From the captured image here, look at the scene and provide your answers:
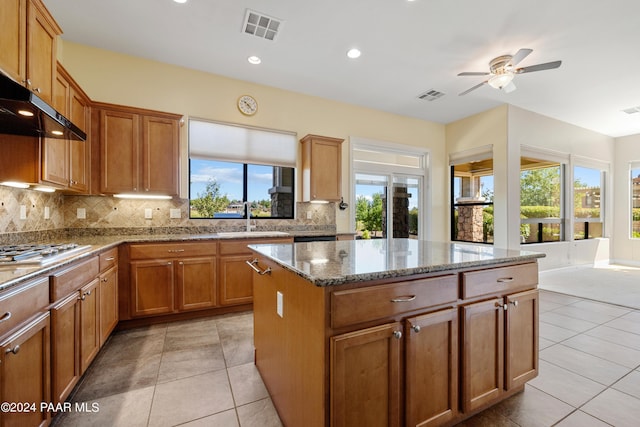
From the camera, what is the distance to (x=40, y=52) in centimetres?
195

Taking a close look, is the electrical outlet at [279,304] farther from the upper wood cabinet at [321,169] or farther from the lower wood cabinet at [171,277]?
the upper wood cabinet at [321,169]

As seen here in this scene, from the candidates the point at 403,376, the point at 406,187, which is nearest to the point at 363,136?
the point at 406,187

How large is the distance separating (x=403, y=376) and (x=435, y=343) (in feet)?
0.79

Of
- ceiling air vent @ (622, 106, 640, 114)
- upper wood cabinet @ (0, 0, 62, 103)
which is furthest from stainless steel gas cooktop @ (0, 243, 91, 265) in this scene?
ceiling air vent @ (622, 106, 640, 114)

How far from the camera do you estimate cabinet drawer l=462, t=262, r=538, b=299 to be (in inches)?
59.3

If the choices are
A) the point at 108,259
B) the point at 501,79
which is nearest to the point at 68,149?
the point at 108,259

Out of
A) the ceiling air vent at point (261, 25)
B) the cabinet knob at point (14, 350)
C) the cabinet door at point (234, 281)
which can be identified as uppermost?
the ceiling air vent at point (261, 25)

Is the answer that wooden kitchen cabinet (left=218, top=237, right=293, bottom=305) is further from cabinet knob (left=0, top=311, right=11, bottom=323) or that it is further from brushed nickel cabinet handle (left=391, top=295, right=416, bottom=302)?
brushed nickel cabinet handle (left=391, top=295, right=416, bottom=302)

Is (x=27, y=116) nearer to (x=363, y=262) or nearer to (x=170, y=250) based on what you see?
(x=170, y=250)

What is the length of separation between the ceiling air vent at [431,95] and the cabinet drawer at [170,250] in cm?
384

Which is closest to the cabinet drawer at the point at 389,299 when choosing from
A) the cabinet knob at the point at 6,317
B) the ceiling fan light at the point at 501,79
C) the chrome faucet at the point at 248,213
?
the cabinet knob at the point at 6,317

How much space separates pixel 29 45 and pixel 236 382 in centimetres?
264

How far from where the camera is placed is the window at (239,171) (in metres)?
3.79

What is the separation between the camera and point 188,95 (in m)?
3.68
